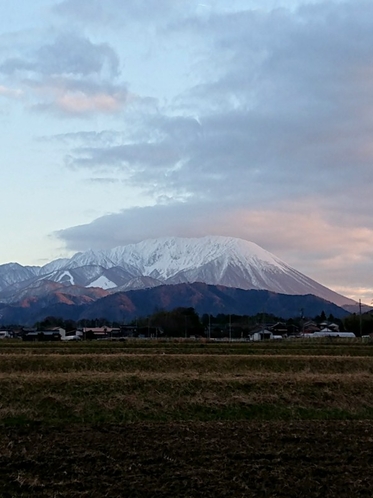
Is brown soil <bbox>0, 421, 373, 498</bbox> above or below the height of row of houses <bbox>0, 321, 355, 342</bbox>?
below

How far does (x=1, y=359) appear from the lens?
3080cm

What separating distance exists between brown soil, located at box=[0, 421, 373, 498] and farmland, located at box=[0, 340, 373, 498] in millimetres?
30

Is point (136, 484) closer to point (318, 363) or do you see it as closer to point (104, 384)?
point (104, 384)

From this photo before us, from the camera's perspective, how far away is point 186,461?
13234 mm

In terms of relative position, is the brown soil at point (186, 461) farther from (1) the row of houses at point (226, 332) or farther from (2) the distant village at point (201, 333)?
(1) the row of houses at point (226, 332)

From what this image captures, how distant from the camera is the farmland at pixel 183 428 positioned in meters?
11.6

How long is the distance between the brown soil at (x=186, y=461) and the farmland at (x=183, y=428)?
0.03 metres

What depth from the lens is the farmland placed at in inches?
457

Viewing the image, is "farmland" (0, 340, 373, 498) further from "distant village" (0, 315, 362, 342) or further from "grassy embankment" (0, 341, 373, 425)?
"distant village" (0, 315, 362, 342)

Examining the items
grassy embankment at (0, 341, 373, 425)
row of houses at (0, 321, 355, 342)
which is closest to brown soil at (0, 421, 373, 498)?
grassy embankment at (0, 341, 373, 425)

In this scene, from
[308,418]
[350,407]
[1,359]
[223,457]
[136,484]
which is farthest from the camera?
[1,359]

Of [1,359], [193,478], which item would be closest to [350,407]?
[193,478]

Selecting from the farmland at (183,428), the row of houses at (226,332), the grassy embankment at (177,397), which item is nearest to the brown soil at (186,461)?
the farmland at (183,428)

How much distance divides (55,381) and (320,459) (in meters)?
13.4
